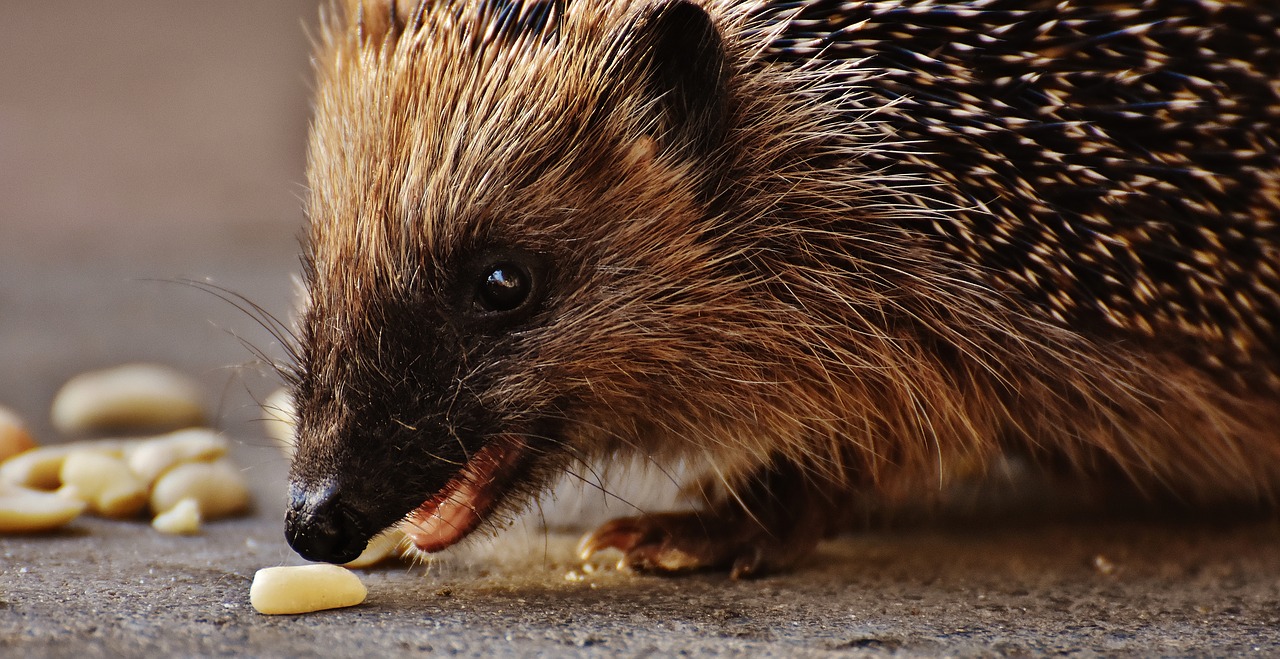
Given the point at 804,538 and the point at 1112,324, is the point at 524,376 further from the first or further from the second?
the point at 1112,324

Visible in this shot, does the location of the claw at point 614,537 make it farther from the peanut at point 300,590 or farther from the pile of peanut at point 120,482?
the pile of peanut at point 120,482

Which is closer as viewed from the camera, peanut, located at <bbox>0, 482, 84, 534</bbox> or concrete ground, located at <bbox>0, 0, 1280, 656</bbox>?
concrete ground, located at <bbox>0, 0, 1280, 656</bbox>

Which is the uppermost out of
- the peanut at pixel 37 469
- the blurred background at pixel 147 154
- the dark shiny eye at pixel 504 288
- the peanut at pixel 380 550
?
the blurred background at pixel 147 154

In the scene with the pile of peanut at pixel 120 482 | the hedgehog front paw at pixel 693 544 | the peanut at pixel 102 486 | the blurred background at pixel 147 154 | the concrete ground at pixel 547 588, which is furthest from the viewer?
the blurred background at pixel 147 154

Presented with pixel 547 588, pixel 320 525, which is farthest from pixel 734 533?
pixel 320 525

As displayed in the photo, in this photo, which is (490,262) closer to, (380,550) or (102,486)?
(380,550)

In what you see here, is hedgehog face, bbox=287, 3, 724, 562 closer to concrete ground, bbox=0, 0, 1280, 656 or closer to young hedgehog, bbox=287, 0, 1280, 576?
young hedgehog, bbox=287, 0, 1280, 576

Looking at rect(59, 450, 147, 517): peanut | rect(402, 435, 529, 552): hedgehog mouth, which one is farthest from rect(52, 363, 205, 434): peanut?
rect(402, 435, 529, 552): hedgehog mouth

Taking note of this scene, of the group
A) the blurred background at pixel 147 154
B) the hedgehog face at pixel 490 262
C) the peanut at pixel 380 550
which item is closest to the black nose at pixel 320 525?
the hedgehog face at pixel 490 262
